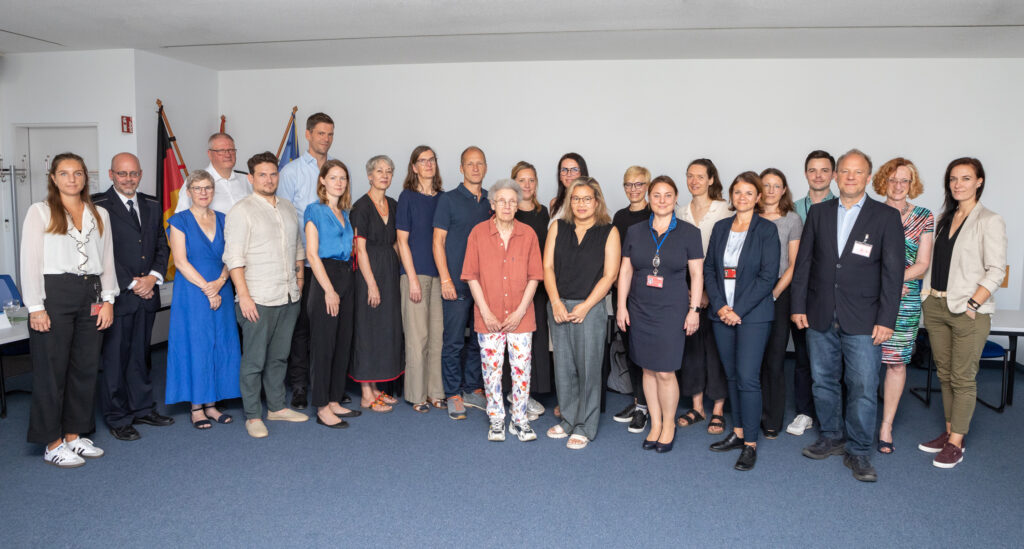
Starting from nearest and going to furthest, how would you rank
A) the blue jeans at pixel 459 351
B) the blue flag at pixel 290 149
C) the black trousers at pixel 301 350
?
the blue jeans at pixel 459 351, the black trousers at pixel 301 350, the blue flag at pixel 290 149

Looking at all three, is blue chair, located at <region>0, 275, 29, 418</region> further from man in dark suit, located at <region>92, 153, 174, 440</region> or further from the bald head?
the bald head

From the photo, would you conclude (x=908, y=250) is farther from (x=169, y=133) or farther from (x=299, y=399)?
(x=169, y=133)

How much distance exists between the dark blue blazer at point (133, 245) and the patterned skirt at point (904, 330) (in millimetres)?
4303

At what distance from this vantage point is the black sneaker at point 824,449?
3.58 metres

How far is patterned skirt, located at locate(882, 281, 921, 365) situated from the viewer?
355 centimetres

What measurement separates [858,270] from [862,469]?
1.04 meters

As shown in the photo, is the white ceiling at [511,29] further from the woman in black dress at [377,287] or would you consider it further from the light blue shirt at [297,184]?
the woman in black dress at [377,287]

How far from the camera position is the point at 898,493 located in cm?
316

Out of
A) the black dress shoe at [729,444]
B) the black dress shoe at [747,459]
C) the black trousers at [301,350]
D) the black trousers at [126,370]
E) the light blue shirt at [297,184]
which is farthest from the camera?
the light blue shirt at [297,184]

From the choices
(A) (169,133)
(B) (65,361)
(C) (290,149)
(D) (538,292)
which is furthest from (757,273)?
(A) (169,133)

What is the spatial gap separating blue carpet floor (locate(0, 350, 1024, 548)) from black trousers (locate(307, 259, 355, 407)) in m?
0.28

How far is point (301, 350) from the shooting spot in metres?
4.51

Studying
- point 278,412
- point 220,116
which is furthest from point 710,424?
point 220,116

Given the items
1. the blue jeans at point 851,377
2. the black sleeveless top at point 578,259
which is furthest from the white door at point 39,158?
the blue jeans at point 851,377
